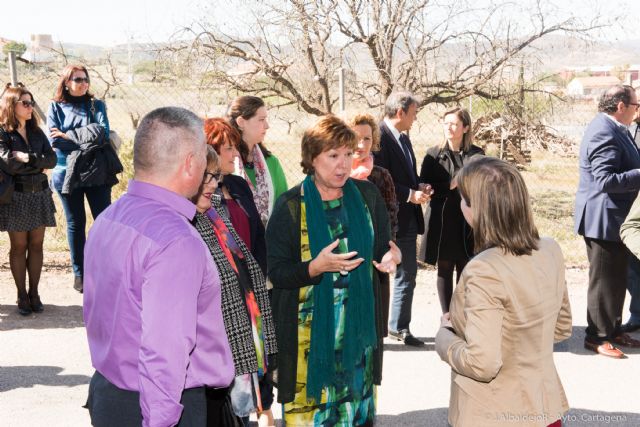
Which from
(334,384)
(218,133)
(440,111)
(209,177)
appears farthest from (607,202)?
(440,111)

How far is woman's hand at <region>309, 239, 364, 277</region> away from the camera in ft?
10.6

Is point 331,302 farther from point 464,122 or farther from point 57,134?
point 57,134

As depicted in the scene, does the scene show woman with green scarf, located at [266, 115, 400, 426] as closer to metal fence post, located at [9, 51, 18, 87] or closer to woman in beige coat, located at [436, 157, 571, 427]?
woman in beige coat, located at [436, 157, 571, 427]

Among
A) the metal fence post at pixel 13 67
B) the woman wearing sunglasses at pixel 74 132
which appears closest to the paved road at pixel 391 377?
the woman wearing sunglasses at pixel 74 132

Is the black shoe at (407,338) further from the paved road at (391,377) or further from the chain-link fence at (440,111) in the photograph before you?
the chain-link fence at (440,111)

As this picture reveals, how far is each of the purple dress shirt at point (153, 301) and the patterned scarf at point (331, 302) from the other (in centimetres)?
105

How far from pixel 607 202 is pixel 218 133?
3.30 metres

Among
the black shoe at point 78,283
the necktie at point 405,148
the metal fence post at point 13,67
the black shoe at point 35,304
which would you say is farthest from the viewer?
the metal fence post at point 13,67

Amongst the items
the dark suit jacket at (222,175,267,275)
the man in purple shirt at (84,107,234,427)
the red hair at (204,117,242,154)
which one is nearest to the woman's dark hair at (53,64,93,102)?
the red hair at (204,117,242,154)

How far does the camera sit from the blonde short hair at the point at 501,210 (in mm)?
2578

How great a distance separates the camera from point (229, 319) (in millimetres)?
2848

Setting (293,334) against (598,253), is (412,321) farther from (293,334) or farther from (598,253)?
(293,334)

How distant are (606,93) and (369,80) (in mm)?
3790

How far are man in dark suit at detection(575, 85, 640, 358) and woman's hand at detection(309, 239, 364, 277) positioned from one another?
291 cm
